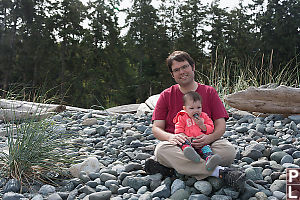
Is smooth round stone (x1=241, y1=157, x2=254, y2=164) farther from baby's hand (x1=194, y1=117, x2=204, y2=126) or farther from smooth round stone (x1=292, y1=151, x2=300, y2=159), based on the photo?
baby's hand (x1=194, y1=117, x2=204, y2=126)

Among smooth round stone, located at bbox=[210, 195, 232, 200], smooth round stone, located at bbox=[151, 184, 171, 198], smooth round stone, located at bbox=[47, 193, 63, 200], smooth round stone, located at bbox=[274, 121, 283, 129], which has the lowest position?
smooth round stone, located at bbox=[47, 193, 63, 200]

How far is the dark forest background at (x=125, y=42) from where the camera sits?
46.0 feet

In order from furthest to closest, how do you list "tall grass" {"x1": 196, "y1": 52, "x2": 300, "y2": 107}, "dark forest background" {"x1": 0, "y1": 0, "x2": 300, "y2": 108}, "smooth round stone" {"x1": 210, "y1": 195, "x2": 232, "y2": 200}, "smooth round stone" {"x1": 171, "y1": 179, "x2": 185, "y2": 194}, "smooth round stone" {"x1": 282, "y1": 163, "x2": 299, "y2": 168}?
"dark forest background" {"x1": 0, "y1": 0, "x2": 300, "y2": 108}, "tall grass" {"x1": 196, "y1": 52, "x2": 300, "y2": 107}, "smooth round stone" {"x1": 282, "y1": 163, "x2": 299, "y2": 168}, "smooth round stone" {"x1": 171, "y1": 179, "x2": 185, "y2": 194}, "smooth round stone" {"x1": 210, "y1": 195, "x2": 232, "y2": 200}

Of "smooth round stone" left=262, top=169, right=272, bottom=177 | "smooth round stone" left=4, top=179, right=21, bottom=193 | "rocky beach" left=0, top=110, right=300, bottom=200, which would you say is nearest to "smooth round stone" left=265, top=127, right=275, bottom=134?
"rocky beach" left=0, top=110, right=300, bottom=200

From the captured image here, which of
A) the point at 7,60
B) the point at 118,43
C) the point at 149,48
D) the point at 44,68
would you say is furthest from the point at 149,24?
the point at 7,60

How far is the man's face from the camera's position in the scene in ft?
8.66

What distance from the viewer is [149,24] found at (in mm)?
17141

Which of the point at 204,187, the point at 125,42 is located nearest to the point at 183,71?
the point at 204,187

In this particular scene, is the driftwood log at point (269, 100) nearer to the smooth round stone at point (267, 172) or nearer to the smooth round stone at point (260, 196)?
the smooth round stone at point (267, 172)

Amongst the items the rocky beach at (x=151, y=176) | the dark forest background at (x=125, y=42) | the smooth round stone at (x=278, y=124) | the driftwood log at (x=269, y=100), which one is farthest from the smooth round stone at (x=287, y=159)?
the dark forest background at (x=125, y=42)

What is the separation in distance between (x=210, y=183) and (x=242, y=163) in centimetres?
63

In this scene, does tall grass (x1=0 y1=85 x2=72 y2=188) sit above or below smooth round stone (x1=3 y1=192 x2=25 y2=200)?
above

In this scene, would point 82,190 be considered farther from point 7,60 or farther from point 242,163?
point 7,60

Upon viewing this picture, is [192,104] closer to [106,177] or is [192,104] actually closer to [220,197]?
[220,197]
